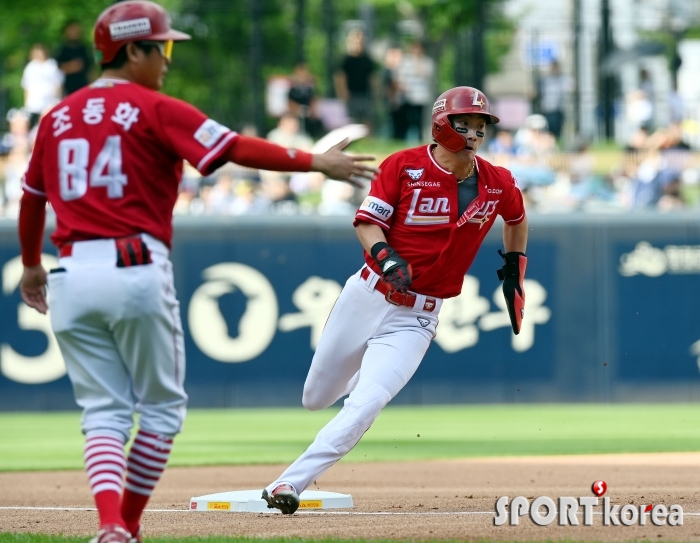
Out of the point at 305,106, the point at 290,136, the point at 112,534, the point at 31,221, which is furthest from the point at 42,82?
the point at 112,534

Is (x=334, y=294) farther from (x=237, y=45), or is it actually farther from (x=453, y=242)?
(x=237, y=45)

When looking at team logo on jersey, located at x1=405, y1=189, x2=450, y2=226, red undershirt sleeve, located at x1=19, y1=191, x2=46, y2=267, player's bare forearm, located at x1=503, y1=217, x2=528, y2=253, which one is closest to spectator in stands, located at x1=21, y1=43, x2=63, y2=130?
player's bare forearm, located at x1=503, y1=217, x2=528, y2=253

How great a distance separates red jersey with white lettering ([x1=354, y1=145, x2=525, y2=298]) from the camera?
21.1 ft

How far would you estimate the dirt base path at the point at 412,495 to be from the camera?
232 inches

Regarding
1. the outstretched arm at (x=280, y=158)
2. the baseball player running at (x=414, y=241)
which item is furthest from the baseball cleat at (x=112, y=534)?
the baseball player running at (x=414, y=241)

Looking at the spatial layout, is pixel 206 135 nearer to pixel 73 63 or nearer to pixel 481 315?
pixel 481 315

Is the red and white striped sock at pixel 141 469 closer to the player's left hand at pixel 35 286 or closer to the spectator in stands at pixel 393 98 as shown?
the player's left hand at pixel 35 286

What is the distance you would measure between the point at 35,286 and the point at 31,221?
1.06 ft

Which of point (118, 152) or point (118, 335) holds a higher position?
point (118, 152)

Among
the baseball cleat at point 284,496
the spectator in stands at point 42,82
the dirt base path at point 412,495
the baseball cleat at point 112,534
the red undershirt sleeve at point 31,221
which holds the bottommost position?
the dirt base path at point 412,495

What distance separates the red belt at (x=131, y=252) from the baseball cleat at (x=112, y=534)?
934 mm

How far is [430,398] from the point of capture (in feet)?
47.8

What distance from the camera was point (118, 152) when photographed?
15.2 ft

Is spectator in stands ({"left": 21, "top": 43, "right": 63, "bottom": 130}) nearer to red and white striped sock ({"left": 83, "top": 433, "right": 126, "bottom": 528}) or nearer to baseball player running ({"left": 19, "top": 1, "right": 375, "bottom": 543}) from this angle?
baseball player running ({"left": 19, "top": 1, "right": 375, "bottom": 543})
